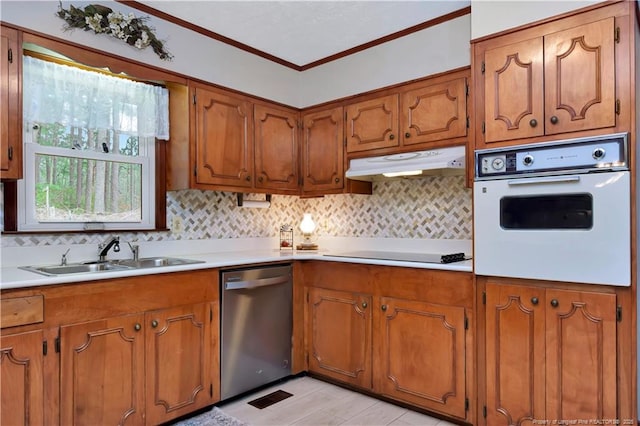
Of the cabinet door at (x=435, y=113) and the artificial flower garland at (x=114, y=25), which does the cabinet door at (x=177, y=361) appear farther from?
the cabinet door at (x=435, y=113)

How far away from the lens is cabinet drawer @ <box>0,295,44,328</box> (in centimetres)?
172

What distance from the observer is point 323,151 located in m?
3.34

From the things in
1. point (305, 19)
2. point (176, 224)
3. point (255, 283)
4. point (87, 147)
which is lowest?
point (255, 283)

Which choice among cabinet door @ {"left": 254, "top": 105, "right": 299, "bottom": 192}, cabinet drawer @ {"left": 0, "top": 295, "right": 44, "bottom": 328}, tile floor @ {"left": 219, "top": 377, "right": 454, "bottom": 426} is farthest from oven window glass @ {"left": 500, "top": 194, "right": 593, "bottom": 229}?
cabinet drawer @ {"left": 0, "top": 295, "right": 44, "bottom": 328}

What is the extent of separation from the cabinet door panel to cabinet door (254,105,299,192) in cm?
181

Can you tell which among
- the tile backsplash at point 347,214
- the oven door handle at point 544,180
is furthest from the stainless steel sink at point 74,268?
the oven door handle at point 544,180

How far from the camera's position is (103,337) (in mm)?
2039

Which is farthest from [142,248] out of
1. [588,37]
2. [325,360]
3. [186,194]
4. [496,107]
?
[588,37]

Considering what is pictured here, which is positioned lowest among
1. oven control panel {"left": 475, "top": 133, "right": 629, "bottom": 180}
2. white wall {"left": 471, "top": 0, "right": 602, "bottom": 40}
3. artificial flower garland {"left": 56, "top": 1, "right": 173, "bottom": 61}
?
oven control panel {"left": 475, "top": 133, "right": 629, "bottom": 180}

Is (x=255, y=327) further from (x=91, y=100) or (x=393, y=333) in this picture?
(x=91, y=100)

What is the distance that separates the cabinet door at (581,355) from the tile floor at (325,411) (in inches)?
27.1

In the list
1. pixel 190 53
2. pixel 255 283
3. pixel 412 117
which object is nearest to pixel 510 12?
pixel 412 117

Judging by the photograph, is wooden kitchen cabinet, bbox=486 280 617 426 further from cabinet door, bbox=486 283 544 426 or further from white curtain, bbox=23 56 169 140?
white curtain, bbox=23 56 169 140

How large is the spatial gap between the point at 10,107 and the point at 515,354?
9.21ft
